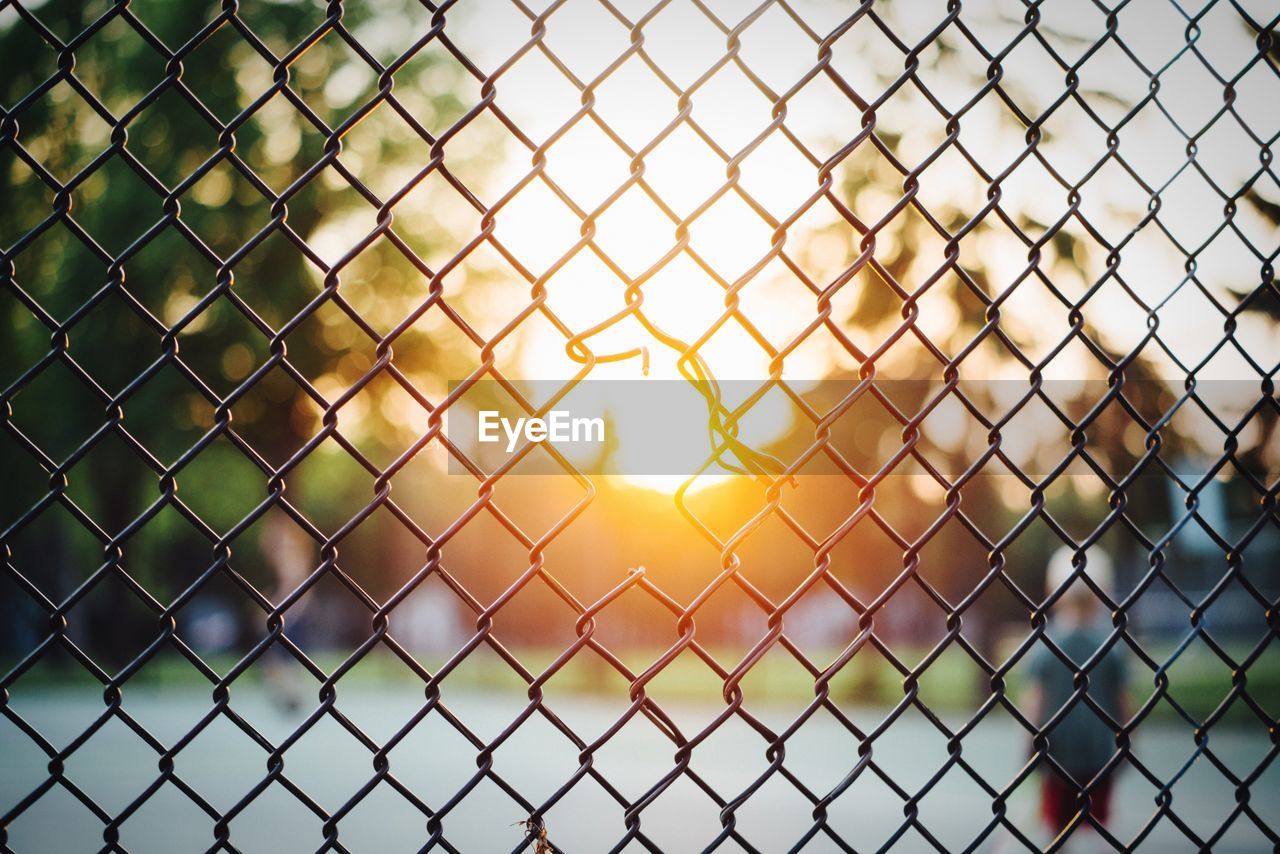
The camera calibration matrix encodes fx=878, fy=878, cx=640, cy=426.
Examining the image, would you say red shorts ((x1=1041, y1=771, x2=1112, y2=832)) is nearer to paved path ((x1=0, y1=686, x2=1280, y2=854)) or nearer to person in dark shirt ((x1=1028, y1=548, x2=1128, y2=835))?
person in dark shirt ((x1=1028, y1=548, x2=1128, y2=835))

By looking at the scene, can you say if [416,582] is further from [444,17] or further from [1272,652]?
[1272,652]

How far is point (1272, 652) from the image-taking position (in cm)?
1817

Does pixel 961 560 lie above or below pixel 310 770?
above

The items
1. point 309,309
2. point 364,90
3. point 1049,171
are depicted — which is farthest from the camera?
point 364,90

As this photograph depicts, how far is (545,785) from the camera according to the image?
838 cm

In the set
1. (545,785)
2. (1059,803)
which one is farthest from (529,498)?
(1059,803)

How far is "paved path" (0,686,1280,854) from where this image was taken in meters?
6.64

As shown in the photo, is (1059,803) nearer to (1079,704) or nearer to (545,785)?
(1079,704)

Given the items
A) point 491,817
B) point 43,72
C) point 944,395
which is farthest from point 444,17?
point 43,72

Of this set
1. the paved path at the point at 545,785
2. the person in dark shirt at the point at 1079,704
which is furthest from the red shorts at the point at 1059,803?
the paved path at the point at 545,785

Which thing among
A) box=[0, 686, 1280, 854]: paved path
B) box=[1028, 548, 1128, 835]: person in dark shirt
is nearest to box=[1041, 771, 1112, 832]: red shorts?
box=[1028, 548, 1128, 835]: person in dark shirt

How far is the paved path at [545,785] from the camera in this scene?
262 inches

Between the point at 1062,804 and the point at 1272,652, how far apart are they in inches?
699

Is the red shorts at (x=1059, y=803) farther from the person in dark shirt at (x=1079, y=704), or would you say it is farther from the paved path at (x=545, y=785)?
the paved path at (x=545, y=785)
